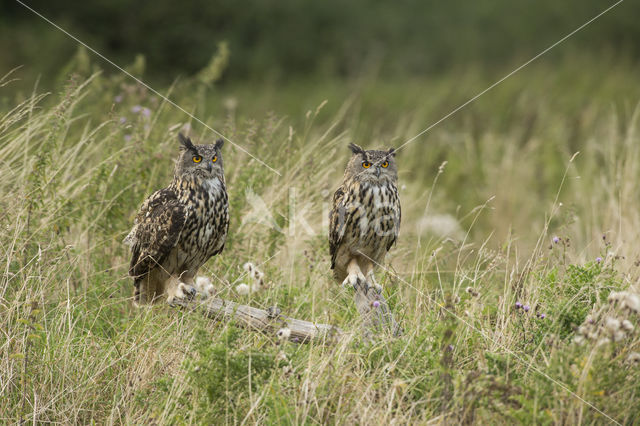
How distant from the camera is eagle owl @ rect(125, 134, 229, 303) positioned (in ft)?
12.4

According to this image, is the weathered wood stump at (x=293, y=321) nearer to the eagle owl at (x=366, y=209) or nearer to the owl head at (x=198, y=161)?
the eagle owl at (x=366, y=209)

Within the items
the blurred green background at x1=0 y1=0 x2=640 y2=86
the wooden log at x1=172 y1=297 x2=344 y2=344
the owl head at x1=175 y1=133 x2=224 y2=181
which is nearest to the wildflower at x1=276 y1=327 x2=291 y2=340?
the wooden log at x1=172 y1=297 x2=344 y2=344

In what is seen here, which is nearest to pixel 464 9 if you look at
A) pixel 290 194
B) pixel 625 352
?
pixel 290 194

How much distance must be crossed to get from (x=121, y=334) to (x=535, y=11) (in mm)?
19110

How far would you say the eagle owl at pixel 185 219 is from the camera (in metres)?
3.77

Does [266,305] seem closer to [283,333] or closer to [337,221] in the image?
[337,221]

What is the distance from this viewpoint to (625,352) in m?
3.01

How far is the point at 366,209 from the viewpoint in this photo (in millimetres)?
4059

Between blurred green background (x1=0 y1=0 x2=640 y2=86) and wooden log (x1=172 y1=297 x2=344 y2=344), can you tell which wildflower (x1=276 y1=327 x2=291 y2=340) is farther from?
blurred green background (x1=0 y1=0 x2=640 y2=86)

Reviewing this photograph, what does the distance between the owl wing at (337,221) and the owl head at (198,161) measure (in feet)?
2.20

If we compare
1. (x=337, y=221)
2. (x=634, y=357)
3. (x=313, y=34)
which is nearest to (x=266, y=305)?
(x=337, y=221)

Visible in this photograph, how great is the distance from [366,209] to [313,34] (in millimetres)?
17252

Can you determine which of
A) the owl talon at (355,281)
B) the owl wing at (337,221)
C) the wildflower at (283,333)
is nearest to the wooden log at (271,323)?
the wildflower at (283,333)

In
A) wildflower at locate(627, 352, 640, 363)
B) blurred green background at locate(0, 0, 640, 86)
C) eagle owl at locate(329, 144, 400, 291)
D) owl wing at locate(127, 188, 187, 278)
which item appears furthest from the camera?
blurred green background at locate(0, 0, 640, 86)
